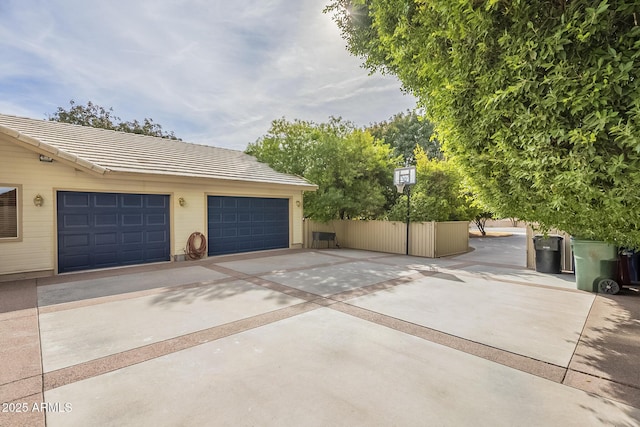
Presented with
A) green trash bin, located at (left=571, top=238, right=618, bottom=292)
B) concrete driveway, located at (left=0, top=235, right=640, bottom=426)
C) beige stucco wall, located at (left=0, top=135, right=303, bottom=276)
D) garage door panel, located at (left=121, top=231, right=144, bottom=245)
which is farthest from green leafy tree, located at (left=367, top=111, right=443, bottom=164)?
concrete driveway, located at (left=0, top=235, right=640, bottom=426)

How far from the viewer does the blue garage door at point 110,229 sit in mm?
7688

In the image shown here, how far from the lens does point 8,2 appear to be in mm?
7016

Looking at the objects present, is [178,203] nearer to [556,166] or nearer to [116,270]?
[116,270]

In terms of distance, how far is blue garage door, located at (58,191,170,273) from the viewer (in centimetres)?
769

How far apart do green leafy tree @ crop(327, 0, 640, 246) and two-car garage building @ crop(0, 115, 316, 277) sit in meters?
8.08

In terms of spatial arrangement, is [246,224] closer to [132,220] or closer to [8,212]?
[132,220]

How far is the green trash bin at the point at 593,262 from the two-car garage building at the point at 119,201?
29.7 feet

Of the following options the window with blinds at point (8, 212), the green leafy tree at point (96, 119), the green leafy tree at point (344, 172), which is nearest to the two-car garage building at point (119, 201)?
the window with blinds at point (8, 212)

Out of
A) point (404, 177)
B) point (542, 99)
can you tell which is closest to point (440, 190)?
point (404, 177)

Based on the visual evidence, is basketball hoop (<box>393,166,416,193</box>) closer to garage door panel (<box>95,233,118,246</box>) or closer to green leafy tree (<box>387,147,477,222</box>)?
green leafy tree (<box>387,147,477,222</box>)

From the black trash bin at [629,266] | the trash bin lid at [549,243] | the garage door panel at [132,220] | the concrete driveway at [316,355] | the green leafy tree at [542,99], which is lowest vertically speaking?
the concrete driveway at [316,355]

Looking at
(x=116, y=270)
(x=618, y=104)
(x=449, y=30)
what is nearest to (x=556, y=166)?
(x=618, y=104)

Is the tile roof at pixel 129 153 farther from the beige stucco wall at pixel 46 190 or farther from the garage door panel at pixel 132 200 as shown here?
the garage door panel at pixel 132 200

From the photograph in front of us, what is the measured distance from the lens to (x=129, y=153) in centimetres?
943
